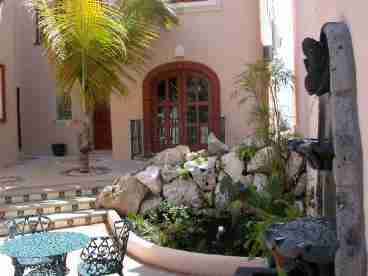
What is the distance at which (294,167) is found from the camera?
730cm

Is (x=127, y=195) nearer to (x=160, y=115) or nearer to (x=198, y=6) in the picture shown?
(x=160, y=115)

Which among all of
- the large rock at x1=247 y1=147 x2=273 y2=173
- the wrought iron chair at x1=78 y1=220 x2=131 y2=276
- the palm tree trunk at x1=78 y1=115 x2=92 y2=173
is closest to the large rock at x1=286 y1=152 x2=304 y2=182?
the large rock at x1=247 y1=147 x2=273 y2=173

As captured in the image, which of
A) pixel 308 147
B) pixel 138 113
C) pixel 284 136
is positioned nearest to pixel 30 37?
pixel 138 113

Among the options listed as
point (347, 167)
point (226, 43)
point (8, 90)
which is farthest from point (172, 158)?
point (8, 90)

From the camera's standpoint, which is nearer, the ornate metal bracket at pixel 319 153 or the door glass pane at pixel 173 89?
the ornate metal bracket at pixel 319 153

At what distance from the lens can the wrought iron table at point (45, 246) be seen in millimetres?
4621

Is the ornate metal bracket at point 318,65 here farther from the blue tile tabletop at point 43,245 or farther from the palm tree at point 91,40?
the palm tree at point 91,40

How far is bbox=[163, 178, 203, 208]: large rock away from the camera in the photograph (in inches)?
302

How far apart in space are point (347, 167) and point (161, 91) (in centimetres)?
983

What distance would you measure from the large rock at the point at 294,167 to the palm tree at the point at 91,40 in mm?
4513

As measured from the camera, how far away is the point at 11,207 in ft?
27.4

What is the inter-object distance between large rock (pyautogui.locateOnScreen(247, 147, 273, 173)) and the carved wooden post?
4.55 metres

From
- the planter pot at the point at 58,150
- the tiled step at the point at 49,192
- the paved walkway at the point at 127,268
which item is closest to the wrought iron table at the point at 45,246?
the paved walkway at the point at 127,268

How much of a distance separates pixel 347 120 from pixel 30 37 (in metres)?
15.4
